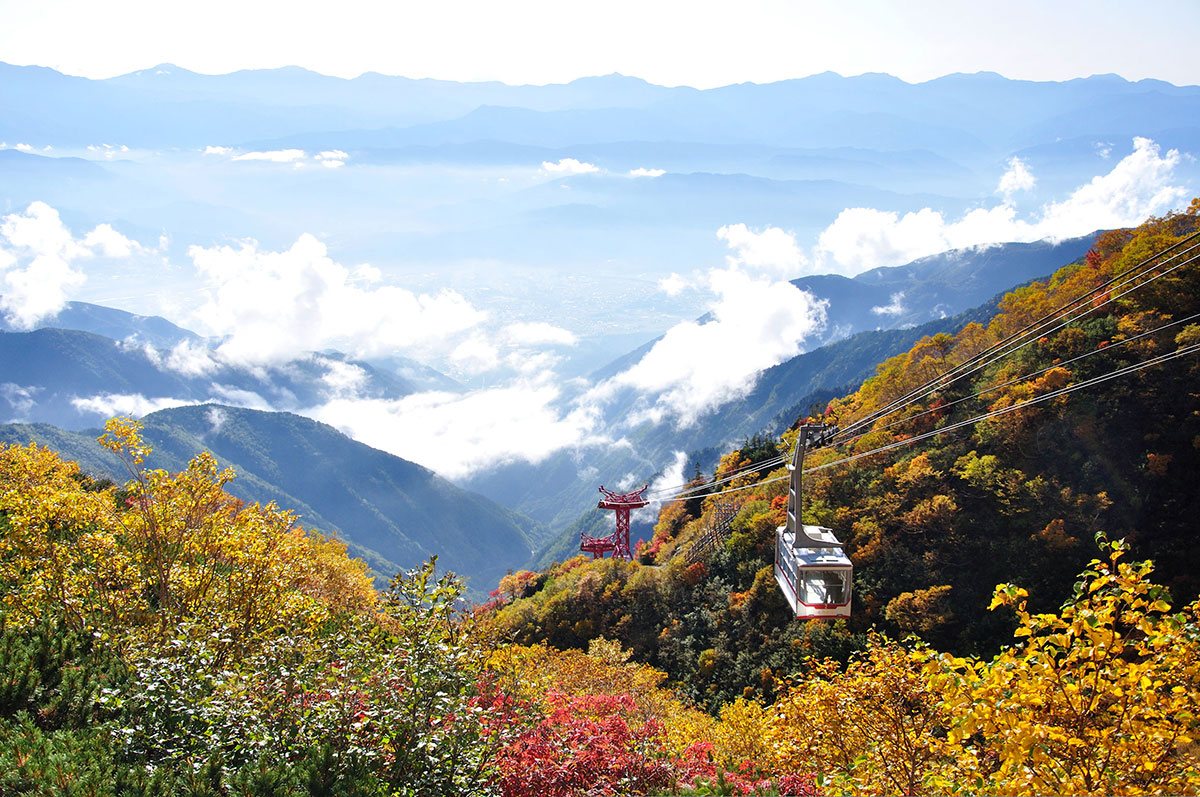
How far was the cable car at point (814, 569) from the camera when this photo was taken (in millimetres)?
18047

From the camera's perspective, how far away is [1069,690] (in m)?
8.59

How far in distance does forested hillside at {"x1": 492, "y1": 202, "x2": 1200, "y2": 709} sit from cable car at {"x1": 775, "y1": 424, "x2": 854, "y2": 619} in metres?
6.18

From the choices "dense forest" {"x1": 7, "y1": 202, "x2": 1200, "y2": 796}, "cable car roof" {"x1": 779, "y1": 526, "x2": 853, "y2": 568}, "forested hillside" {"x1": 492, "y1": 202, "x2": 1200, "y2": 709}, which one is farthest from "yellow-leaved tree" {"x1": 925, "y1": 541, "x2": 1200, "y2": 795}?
"forested hillside" {"x1": 492, "y1": 202, "x2": 1200, "y2": 709}

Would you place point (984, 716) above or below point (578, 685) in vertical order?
above

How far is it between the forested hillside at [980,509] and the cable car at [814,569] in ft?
20.3

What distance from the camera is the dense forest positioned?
9.29 m

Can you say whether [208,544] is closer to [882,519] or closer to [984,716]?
[984,716]

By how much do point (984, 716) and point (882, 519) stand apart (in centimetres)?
2760

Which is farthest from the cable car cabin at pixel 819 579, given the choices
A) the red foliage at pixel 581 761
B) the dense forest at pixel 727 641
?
the red foliage at pixel 581 761

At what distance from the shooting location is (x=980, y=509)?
31906 mm

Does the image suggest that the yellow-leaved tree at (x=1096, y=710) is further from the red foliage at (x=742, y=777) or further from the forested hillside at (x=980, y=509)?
the forested hillside at (x=980, y=509)

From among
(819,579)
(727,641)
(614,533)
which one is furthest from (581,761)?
(614,533)

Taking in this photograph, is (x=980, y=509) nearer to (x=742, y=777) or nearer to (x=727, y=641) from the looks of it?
(x=727, y=641)

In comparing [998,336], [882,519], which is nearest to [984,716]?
[882,519]
